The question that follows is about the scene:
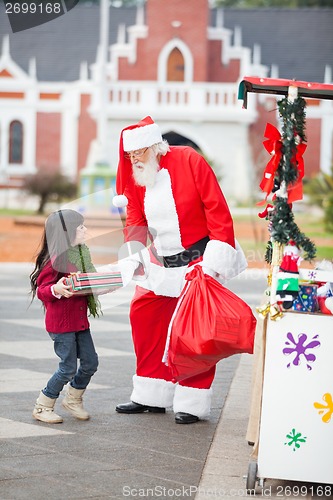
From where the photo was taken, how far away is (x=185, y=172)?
5988 mm

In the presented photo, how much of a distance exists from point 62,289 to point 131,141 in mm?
977

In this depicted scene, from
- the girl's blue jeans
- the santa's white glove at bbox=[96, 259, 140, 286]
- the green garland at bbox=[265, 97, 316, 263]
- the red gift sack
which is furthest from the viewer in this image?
the girl's blue jeans

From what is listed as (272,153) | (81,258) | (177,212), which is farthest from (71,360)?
(272,153)

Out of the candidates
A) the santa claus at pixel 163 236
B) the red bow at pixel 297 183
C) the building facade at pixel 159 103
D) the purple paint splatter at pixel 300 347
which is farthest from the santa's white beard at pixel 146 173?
the building facade at pixel 159 103

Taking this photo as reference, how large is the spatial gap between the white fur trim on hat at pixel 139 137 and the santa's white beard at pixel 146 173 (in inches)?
3.9

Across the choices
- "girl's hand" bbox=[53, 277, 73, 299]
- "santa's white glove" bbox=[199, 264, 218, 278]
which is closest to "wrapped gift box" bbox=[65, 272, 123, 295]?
"girl's hand" bbox=[53, 277, 73, 299]

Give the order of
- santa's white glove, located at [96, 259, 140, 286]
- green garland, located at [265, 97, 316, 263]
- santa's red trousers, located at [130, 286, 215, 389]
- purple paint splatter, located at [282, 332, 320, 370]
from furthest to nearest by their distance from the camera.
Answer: santa's red trousers, located at [130, 286, 215, 389] < santa's white glove, located at [96, 259, 140, 286] < green garland, located at [265, 97, 316, 263] < purple paint splatter, located at [282, 332, 320, 370]

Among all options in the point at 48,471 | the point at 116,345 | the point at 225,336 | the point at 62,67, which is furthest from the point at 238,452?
the point at 62,67

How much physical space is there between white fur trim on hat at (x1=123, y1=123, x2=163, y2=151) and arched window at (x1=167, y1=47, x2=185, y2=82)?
116 feet

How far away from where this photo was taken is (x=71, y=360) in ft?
19.0

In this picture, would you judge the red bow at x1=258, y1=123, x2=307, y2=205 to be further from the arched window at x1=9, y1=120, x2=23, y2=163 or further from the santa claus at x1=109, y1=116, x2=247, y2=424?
the arched window at x1=9, y1=120, x2=23, y2=163

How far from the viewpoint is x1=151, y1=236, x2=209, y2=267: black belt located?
6.05m

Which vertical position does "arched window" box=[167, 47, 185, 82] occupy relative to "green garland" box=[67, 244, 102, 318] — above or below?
below

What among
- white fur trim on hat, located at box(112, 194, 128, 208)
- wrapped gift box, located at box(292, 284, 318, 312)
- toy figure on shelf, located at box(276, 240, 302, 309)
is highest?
white fur trim on hat, located at box(112, 194, 128, 208)
